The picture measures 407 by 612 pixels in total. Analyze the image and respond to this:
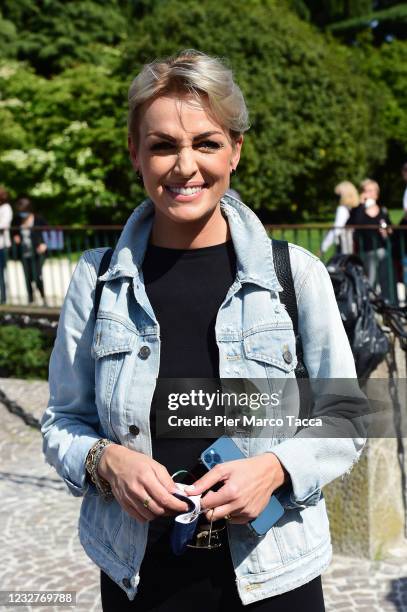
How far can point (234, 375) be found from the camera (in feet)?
5.67

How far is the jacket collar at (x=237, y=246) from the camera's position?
1.77m

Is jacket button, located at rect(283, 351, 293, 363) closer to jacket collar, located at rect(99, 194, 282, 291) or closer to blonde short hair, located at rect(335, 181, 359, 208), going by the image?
jacket collar, located at rect(99, 194, 282, 291)

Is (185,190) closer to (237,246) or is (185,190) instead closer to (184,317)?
(237,246)

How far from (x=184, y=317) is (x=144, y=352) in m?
0.12

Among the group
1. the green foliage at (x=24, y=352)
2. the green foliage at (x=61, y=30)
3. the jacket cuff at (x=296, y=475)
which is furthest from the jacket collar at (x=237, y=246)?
the green foliage at (x=61, y=30)

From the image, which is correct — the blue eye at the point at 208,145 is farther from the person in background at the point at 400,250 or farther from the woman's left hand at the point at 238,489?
the person in background at the point at 400,250

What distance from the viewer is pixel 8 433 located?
713cm

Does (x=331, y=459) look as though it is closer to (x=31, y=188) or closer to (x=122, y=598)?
(x=122, y=598)

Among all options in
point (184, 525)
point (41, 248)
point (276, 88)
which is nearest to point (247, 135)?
point (276, 88)

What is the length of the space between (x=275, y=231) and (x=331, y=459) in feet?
25.3

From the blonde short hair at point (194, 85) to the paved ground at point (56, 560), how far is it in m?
2.91

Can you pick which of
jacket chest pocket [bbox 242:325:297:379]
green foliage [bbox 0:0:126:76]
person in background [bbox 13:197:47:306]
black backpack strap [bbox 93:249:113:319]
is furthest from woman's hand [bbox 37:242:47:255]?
green foliage [bbox 0:0:126:76]

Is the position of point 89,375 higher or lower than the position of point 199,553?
higher

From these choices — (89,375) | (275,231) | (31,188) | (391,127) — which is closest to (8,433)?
(275,231)
